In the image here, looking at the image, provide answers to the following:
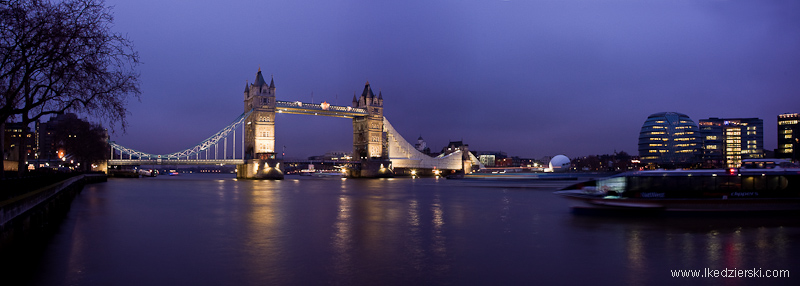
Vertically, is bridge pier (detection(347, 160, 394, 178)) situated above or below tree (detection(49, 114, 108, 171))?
below

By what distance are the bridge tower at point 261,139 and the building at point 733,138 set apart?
13314cm

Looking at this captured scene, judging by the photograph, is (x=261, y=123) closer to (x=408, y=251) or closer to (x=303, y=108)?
(x=303, y=108)

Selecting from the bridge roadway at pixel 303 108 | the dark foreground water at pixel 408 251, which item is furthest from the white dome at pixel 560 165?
the dark foreground water at pixel 408 251

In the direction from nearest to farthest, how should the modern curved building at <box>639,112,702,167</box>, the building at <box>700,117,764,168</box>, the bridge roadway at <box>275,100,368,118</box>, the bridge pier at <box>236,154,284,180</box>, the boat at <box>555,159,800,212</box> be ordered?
the boat at <box>555,159,800,212</box>
the bridge pier at <box>236,154,284,180</box>
the bridge roadway at <box>275,100,368,118</box>
the modern curved building at <box>639,112,702,167</box>
the building at <box>700,117,764,168</box>

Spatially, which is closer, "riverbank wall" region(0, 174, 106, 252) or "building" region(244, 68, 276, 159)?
"riverbank wall" region(0, 174, 106, 252)

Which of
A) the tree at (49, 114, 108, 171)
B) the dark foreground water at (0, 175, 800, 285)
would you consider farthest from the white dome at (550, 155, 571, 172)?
the dark foreground water at (0, 175, 800, 285)

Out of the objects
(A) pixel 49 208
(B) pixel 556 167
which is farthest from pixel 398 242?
(B) pixel 556 167

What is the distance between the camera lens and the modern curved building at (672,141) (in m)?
152

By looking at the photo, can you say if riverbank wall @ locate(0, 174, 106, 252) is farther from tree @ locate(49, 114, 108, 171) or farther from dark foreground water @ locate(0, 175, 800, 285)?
tree @ locate(49, 114, 108, 171)

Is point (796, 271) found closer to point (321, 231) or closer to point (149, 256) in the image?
point (321, 231)

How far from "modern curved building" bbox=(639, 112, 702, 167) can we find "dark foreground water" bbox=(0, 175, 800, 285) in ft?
479

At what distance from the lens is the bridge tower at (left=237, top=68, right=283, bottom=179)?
91.1 metres

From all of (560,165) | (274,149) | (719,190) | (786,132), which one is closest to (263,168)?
(274,149)

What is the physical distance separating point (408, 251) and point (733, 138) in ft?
613
